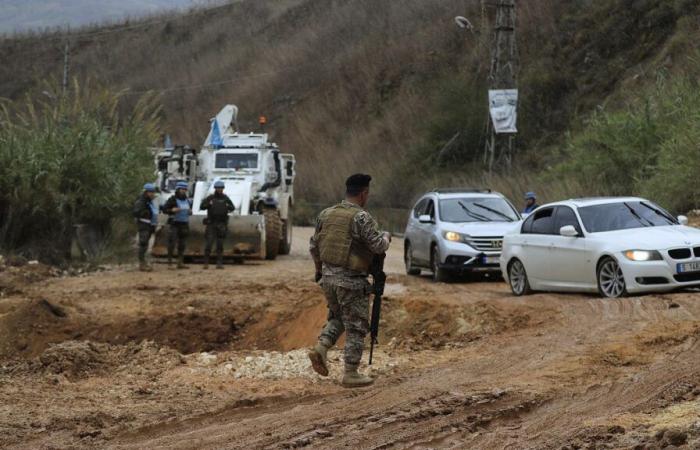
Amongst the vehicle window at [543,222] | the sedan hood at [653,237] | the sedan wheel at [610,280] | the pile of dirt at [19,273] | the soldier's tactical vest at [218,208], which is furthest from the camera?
the soldier's tactical vest at [218,208]

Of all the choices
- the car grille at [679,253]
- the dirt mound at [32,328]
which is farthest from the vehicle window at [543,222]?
the dirt mound at [32,328]

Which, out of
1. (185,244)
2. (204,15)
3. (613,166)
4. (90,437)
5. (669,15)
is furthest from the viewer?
(204,15)

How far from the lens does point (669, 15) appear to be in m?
46.8

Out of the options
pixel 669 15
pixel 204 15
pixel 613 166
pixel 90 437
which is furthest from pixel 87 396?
pixel 204 15

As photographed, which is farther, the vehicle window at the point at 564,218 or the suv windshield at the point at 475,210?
the suv windshield at the point at 475,210

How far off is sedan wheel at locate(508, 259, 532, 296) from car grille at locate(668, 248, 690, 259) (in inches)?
113

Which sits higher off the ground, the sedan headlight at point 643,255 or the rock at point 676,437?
the sedan headlight at point 643,255

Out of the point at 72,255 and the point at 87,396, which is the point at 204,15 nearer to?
the point at 72,255

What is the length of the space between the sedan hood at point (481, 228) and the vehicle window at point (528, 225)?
2802 millimetres

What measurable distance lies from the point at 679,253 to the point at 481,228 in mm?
6256

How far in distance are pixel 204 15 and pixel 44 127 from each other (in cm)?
7152

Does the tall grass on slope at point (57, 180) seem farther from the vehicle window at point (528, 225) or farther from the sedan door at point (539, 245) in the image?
the sedan door at point (539, 245)

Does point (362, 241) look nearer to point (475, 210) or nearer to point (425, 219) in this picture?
point (425, 219)

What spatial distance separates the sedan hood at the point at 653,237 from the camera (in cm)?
1534
